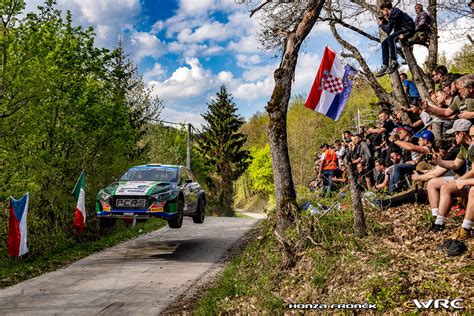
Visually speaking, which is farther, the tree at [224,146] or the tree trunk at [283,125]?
the tree at [224,146]

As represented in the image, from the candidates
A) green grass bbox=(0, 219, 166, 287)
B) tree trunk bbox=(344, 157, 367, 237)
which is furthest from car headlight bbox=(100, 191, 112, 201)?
tree trunk bbox=(344, 157, 367, 237)

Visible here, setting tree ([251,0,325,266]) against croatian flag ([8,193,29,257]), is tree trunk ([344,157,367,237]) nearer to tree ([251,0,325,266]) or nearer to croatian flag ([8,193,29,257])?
tree ([251,0,325,266])

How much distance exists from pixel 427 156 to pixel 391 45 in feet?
10.2

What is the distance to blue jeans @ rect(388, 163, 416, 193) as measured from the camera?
893cm

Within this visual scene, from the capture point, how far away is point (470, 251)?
5.22 meters

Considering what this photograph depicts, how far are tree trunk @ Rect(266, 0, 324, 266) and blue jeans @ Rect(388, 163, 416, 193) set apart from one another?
84.4 inches

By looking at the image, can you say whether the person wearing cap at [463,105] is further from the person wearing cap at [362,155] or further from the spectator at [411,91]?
the spectator at [411,91]

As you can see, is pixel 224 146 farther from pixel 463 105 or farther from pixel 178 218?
pixel 463 105

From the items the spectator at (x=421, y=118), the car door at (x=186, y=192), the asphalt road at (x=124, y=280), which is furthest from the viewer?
the car door at (x=186, y=192)

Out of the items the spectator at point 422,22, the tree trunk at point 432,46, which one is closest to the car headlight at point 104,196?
the spectator at point 422,22

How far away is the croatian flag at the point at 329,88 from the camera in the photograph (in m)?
12.2

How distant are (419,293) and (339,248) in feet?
6.36

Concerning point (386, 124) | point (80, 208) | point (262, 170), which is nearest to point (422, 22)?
point (386, 124)

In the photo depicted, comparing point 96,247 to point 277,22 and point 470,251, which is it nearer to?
point 277,22
